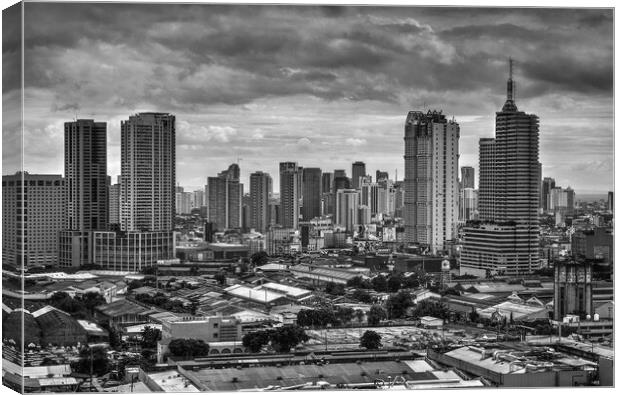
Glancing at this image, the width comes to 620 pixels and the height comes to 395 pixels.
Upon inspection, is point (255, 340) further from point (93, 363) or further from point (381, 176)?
point (381, 176)

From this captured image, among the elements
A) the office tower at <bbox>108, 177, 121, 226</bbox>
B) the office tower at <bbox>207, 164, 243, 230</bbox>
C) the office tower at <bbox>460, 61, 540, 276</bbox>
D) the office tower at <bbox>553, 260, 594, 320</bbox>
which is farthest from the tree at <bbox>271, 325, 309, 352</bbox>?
the office tower at <bbox>207, 164, 243, 230</bbox>

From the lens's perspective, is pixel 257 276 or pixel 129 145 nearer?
pixel 257 276

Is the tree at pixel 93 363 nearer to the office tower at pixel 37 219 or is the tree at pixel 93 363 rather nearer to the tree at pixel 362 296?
the office tower at pixel 37 219

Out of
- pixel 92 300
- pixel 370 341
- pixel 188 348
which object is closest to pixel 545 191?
pixel 92 300

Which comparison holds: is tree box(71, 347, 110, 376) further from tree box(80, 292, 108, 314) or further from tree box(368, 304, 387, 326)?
tree box(368, 304, 387, 326)

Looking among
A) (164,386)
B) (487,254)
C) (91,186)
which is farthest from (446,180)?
(164,386)

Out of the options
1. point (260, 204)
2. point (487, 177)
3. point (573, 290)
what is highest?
point (487, 177)

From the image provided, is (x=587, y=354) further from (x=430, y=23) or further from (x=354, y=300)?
(x=354, y=300)
